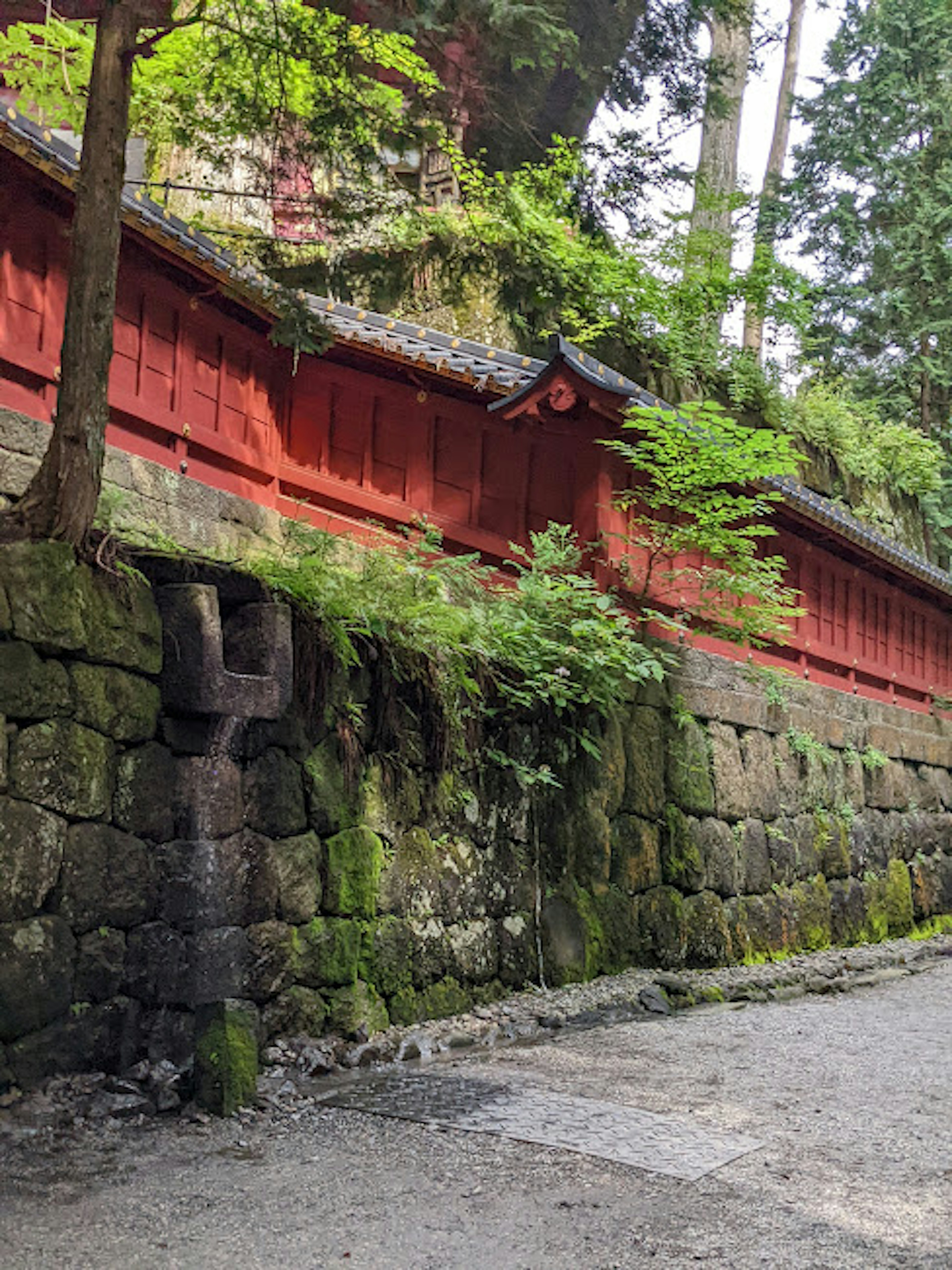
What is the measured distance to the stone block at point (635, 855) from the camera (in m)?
9.61

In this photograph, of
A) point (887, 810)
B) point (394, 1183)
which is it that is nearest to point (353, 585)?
point (394, 1183)

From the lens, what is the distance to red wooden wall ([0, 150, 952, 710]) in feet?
28.2

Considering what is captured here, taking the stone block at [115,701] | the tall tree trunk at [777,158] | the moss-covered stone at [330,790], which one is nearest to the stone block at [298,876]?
the moss-covered stone at [330,790]

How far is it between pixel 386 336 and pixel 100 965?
781 centimetres

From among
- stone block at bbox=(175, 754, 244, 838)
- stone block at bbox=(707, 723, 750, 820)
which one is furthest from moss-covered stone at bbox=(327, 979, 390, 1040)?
stone block at bbox=(707, 723, 750, 820)

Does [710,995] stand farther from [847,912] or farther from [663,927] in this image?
[847,912]

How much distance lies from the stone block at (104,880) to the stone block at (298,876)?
0.78m

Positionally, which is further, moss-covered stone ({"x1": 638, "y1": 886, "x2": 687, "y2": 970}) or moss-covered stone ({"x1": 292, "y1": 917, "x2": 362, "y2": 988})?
moss-covered stone ({"x1": 638, "y1": 886, "x2": 687, "y2": 970})

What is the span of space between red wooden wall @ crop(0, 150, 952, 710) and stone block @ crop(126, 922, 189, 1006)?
458 cm

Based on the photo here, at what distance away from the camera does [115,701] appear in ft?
17.5

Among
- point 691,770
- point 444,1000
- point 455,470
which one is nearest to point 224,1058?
point 444,1000

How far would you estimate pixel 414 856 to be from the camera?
7.30 m

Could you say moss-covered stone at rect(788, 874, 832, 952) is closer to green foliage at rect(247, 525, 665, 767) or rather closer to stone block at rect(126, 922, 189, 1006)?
green foliage at rect(247, 525, 665, 767)

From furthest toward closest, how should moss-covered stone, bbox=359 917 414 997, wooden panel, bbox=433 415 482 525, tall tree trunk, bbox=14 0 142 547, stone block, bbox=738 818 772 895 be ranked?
stone block, bbox=738 818 772 895
wooden panel, bbox=433 415 482 525
moss-covered stone, bbox=359 917 414 997
tall tree trunk, bbox=14 0 142 547
